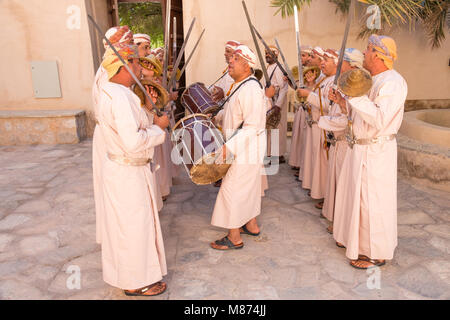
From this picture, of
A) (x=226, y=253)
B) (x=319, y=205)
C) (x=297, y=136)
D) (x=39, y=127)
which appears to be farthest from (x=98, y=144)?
(x=39, y=127)

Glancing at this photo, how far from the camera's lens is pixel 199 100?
409cm

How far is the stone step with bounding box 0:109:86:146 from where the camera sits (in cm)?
798

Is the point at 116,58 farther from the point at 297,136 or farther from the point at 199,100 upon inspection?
the point at 297,136

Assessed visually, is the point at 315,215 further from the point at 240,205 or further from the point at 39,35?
the point at 39,35

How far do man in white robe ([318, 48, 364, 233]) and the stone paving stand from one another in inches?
12.9

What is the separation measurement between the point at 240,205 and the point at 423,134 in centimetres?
363

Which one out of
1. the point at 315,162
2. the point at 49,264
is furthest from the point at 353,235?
the point at 49,264

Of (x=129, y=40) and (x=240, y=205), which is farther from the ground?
(x=129, y=40)

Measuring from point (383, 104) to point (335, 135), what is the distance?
1.04m

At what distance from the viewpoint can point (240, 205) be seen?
3641 millimetres

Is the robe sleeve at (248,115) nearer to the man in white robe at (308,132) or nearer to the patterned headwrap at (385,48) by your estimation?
the patterned headwrap at (385,48)

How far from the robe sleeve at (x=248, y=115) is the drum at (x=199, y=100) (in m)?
0.51

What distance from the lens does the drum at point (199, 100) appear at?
3.89 metres

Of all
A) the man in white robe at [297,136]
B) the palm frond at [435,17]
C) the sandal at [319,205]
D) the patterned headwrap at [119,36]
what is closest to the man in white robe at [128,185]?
the patterned headwrap at [119,36]
